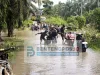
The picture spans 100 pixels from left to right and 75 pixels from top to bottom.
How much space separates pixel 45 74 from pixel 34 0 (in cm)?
2278

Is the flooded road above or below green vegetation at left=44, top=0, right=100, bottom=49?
below

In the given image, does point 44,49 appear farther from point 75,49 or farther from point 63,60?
point 63,60

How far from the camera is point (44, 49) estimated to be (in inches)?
789

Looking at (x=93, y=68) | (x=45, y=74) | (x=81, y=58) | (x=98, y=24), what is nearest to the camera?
(x=45, y=74)

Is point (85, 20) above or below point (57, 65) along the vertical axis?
above

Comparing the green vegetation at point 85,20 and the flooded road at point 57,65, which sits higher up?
the green vegetation at point 85,20

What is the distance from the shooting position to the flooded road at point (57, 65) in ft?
41.2

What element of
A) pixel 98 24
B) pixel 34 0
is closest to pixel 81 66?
pixel 98 24

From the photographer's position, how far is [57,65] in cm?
1420

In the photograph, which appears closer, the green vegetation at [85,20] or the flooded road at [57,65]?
the flooded road at [57,65]

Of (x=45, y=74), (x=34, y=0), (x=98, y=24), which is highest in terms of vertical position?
(x=34, y=0)

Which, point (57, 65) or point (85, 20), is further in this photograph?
point (85, 20)

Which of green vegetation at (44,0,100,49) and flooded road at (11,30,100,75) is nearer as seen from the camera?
flooded road at (11,30,100,75)

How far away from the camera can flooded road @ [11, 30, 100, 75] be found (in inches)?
495
